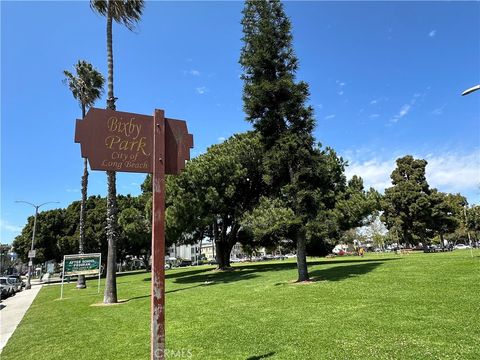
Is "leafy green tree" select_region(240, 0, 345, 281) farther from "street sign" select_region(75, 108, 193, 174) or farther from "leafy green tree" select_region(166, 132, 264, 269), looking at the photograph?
"street sign" select_region(75, 108, 193, 174)

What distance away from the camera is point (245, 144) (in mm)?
29250

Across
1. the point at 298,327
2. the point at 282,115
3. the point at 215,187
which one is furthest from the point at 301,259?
the point at 215,187

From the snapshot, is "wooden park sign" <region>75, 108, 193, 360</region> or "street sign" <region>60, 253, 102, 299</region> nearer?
"wooden park sign" <region>75, 108, 193, 360</region>

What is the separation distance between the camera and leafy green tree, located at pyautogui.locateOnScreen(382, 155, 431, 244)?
51.8m

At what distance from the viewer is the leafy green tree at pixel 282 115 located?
693 inches

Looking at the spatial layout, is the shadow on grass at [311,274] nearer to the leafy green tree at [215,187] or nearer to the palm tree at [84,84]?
the leafy green tree at [215,187]

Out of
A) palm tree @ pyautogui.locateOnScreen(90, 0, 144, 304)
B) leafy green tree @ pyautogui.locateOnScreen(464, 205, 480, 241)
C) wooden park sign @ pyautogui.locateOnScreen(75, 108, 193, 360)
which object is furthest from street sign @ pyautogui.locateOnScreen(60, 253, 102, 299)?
leafy green tree @ pyautogui.locateOnScreen(464, 205, 480, 241)

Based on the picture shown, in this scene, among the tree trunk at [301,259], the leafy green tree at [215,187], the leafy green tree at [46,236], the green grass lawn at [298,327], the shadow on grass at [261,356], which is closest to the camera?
the shadow on grass at [261,356]

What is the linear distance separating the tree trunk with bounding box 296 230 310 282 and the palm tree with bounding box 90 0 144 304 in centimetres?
835

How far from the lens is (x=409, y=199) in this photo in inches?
2076

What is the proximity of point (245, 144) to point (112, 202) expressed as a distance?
13841 millimetres

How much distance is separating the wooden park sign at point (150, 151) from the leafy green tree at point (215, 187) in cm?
1690

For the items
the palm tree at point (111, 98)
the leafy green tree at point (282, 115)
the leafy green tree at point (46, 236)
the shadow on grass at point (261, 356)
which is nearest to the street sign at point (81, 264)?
the palm tree at point (111, 98)

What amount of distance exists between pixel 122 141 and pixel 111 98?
1408 cm
